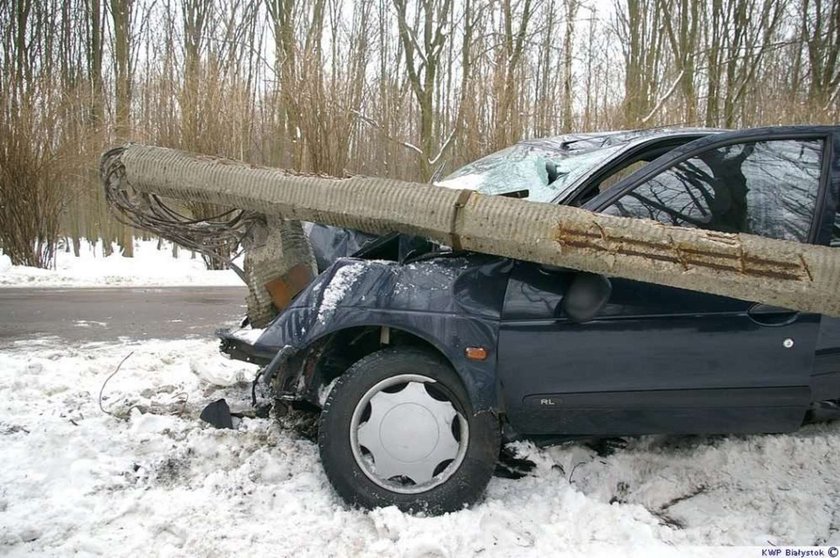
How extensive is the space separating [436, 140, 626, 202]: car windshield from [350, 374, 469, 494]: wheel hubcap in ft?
3.95

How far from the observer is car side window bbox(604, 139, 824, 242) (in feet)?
8.63

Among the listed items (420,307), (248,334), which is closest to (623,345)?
(420,307)

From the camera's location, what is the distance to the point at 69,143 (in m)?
13.0

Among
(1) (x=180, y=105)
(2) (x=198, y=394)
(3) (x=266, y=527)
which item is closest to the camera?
(3) (x=266, y=527)

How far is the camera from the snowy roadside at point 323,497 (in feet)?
7.57

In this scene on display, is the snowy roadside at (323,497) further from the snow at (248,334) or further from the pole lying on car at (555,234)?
the pole lying on car at (555,234)

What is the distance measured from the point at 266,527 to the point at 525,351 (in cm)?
136

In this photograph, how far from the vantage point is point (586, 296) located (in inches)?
97.0

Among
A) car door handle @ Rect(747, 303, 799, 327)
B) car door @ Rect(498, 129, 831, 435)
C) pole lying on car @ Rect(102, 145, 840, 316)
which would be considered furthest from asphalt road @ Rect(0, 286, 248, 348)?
car door handle @ Rect(747, 303, 799, 327)

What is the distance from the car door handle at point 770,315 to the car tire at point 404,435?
4.07 feet

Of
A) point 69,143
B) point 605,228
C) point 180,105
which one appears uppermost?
point 180,105

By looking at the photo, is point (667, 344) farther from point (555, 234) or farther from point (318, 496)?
point (318, 496)

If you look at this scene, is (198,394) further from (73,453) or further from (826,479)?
(826,479)

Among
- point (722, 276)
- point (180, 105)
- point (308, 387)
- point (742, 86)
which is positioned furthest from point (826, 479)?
point (742, 86)
